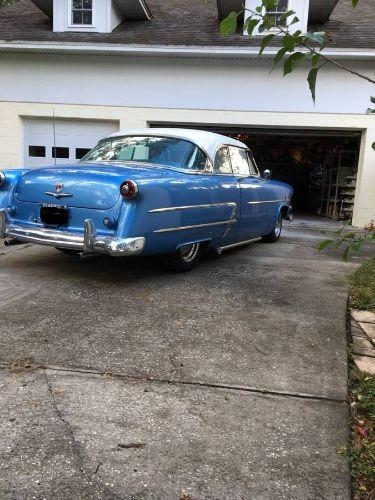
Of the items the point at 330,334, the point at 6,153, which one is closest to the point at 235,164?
the point at 330,334

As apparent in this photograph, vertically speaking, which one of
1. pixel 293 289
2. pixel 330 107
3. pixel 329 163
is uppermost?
pixel 330 107

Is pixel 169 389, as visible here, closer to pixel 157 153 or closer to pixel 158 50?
pixel 157 153

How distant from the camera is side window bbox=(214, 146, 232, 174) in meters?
5.82

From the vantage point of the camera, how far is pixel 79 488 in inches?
71.9

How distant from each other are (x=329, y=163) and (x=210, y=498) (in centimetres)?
1300

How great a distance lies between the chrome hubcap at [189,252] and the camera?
532 cm

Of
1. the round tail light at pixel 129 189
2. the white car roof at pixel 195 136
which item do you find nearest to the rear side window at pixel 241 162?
the white car roof at pixel 195 136

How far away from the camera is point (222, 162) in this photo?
6000mm

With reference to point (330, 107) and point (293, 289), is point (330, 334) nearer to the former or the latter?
point (293, 289)

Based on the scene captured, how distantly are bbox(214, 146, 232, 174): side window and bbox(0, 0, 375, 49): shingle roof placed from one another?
5.55 metres

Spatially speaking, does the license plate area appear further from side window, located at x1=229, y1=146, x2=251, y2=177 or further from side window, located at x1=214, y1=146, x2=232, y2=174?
side window, located at x1=229, y1=146, x2=251, y2=177

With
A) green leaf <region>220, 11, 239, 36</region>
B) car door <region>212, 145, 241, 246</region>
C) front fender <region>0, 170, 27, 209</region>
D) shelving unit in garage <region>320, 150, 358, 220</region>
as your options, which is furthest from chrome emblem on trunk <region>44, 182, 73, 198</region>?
shelving unit in garage <region>320, 150, 358, 220</region>

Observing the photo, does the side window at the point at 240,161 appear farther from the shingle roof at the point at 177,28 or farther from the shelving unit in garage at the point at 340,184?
the shelving unit in garage at the point at 340,184

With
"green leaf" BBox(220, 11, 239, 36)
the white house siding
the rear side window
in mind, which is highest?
the white house siding
